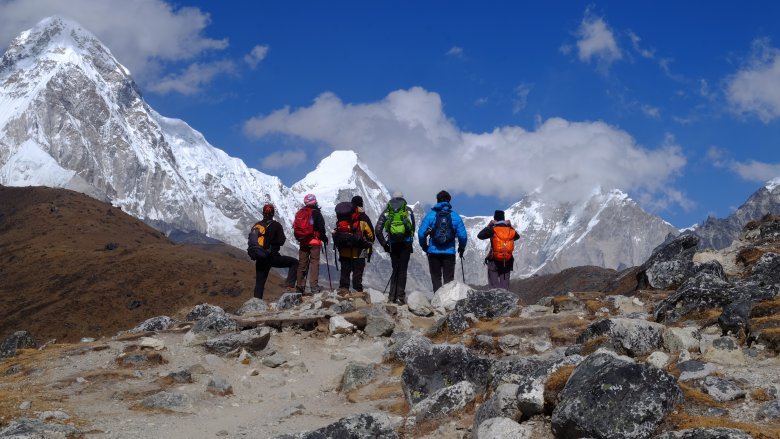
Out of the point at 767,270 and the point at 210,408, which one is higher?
the point at 767,270

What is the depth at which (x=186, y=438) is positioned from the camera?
10.4m

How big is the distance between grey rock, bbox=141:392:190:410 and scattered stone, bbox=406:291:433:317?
768 cm

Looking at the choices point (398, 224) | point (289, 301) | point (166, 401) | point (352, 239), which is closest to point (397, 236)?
point (398, 224)

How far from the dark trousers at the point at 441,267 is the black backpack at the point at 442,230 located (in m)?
0.38

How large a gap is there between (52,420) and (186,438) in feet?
6.11

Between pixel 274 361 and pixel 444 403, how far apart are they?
5.78 metres

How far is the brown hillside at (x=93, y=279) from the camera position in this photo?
326 ft

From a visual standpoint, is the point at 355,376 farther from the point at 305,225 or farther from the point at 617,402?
the point at 305,225

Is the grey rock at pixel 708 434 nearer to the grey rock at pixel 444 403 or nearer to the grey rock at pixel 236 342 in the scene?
the grey rock at pixel 444 403

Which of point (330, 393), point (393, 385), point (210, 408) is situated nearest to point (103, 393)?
point (210, 408)

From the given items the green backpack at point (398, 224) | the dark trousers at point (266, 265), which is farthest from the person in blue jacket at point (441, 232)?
the dark trousers at point (266, 265)

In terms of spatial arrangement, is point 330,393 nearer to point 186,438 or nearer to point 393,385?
point 393,385

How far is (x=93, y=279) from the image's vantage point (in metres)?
112

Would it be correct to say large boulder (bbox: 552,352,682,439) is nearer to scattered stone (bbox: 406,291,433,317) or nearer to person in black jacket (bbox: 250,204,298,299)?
scattered stone (bbox: 406,291,433,317)
